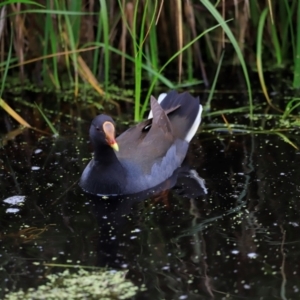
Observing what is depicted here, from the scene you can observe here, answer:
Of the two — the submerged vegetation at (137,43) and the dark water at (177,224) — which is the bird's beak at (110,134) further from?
the submerged vegetation at (137,43)

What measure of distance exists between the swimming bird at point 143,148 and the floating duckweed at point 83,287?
95 centimetres

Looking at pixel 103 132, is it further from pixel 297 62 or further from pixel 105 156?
pixel 297 62

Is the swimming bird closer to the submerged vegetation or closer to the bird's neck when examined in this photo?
the bird's neck

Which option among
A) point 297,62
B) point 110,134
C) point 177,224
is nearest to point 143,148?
point 110,134

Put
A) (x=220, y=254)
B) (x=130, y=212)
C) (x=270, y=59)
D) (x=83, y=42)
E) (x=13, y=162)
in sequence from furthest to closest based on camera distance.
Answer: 1. (x=270, y=59)
2. (x=83, y=42)
3. (x=13, y=162)
4. (x=130, y=212)
5. (x=220, y=254)

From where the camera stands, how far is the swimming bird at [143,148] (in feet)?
15.2

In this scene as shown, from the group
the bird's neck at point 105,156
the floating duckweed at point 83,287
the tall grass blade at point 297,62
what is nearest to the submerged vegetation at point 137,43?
the tall grass blade at point 297,62

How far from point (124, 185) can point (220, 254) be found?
0.97 meters

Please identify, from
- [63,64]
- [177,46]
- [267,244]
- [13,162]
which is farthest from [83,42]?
[267,244]

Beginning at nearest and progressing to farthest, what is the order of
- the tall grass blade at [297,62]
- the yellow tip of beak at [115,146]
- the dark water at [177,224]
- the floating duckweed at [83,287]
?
the floating duckweed at [83,287]
the dark water at [177,224]
the yellow tip of beak at [115,146]
the tall grass blade at [297,62]

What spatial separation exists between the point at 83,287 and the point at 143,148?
145 cm

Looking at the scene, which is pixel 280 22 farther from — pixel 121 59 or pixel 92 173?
pixel 92 173

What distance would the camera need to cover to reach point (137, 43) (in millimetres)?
6137

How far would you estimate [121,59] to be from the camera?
6.45m
